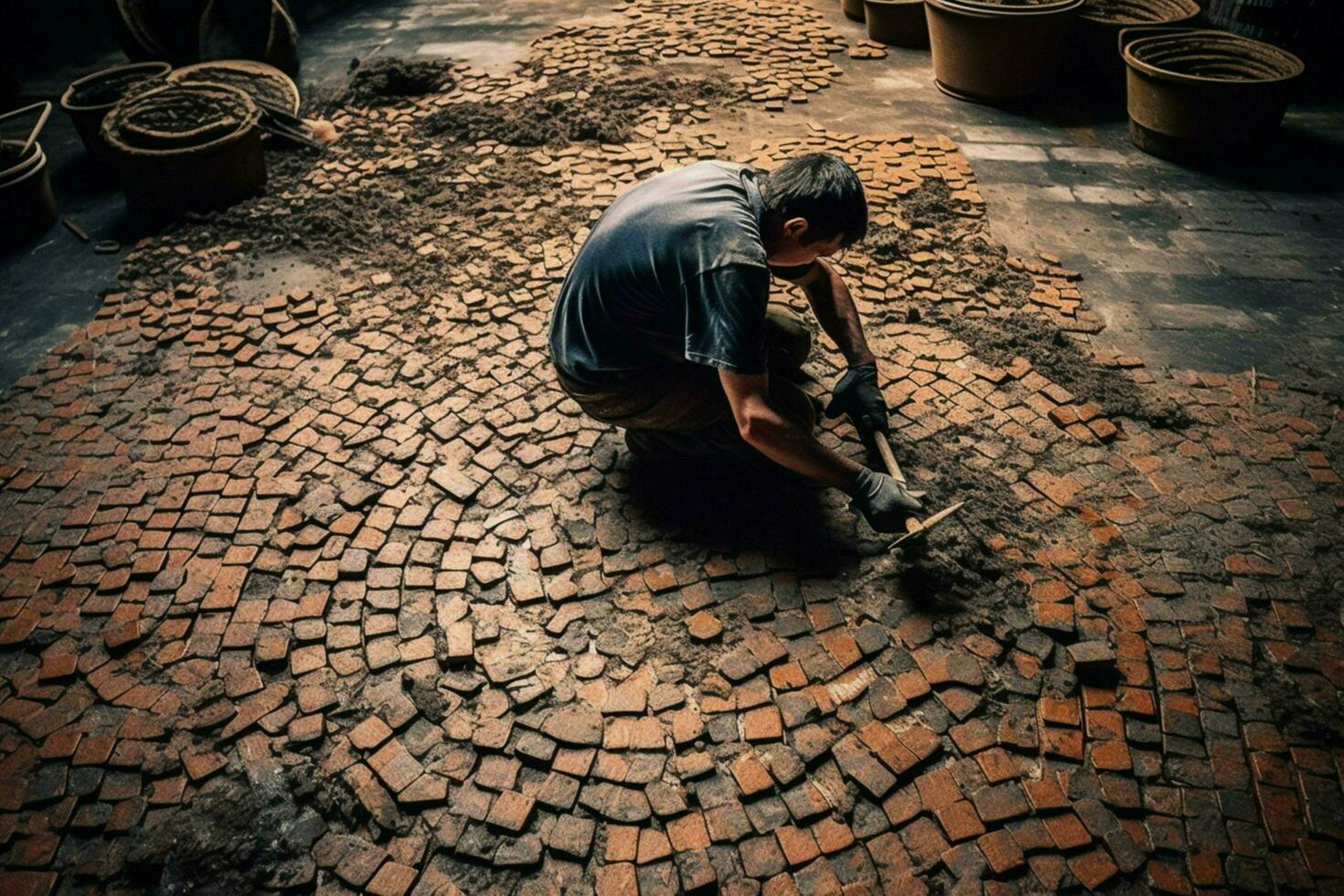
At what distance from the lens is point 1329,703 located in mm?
2627

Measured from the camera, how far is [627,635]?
295cm

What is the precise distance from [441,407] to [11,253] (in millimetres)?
3830

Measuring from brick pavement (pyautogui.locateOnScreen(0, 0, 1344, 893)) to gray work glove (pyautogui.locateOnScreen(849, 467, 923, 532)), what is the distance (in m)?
0.24

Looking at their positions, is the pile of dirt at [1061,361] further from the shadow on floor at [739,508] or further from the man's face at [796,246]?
the man's face at [796,246]

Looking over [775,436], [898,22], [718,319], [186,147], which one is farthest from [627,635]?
[898,22]

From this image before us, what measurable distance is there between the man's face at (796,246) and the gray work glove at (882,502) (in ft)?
2.78

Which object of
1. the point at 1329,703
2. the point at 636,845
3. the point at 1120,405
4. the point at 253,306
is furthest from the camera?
the point at 253,306

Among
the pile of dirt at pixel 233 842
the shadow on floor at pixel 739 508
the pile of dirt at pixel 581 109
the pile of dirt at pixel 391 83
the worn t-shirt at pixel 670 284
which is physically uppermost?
the pile of dirt at pixel 391 83

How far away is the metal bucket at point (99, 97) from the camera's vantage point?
233 inches

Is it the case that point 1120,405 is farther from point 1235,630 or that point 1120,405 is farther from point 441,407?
point 441,407

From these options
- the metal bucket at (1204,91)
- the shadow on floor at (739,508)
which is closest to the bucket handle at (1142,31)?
the metal bucket at (1204,91)

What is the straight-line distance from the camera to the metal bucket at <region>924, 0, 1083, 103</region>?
604cm

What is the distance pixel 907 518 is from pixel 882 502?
0.43 feet

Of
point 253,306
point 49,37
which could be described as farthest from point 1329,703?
point 49,37
